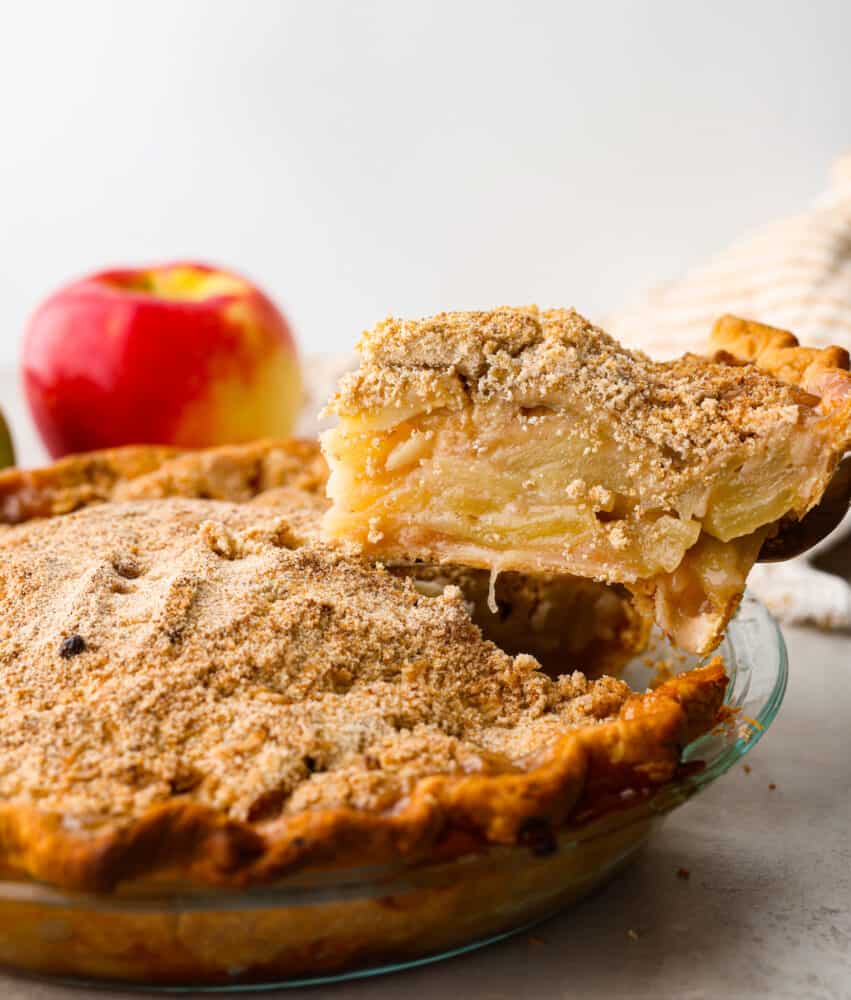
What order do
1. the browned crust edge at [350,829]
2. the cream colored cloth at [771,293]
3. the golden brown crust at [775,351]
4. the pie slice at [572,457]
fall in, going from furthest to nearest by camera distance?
the cream colored cloth at [771,293] < the golden brown crust at [775,351] < the pie slice at [572,457] < the browned crust edge at [350,829]

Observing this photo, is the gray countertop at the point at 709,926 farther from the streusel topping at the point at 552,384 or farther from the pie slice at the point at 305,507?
the streusel topping at the point at 552,384

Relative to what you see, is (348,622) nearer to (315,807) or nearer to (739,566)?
(315,807)

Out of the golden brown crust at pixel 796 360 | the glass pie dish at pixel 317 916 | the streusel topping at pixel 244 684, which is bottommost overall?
the glass pie dish at pixel 317 916

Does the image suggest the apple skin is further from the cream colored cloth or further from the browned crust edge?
the browned crust edge

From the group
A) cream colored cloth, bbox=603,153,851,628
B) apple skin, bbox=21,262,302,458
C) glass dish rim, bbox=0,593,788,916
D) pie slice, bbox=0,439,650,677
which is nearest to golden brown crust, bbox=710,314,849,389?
pie slice, bbox=0,439,650,677

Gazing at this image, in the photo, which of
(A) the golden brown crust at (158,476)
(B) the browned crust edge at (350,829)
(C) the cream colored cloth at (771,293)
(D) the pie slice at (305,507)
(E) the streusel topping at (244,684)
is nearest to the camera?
(B) the browned crust edge at (350,829)

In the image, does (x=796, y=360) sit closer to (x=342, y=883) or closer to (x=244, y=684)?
(x=244, y=684)

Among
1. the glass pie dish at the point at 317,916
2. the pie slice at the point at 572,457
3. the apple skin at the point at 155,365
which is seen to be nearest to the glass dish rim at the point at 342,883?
the glass pie dish at the point at 317,916
